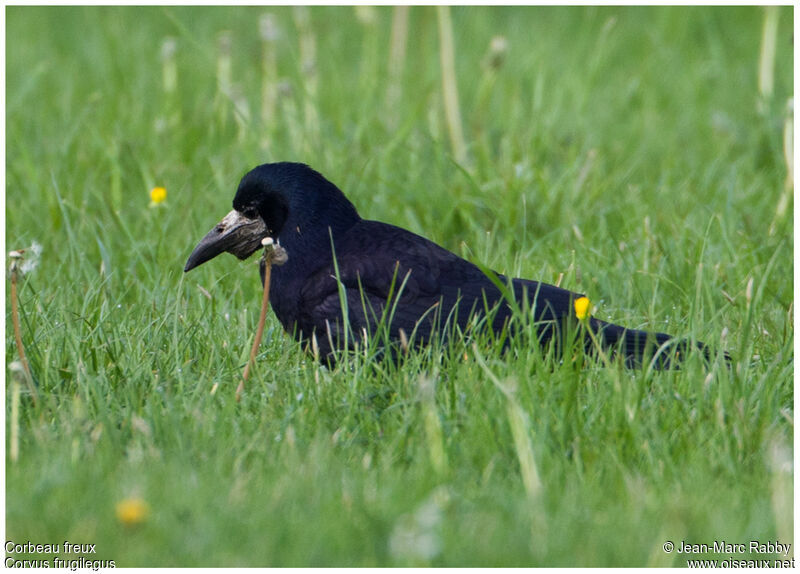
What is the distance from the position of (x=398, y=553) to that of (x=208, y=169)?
3924 millimetres

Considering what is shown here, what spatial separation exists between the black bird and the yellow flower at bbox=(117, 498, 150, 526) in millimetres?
1310

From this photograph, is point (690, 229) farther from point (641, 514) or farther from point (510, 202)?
point (641, 514)

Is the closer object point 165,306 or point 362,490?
point 362,490

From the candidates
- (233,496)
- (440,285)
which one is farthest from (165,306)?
(233,496)

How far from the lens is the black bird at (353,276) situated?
4.01 metres

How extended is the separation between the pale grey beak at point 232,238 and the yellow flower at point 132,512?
187cm

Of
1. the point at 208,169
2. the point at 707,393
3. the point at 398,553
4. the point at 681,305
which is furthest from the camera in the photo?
the point at 208,169

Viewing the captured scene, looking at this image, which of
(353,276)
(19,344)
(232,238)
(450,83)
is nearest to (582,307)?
(353,276)

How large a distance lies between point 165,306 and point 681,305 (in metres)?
1.93

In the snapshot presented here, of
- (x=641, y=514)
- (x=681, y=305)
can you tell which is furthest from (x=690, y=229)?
(x=641, y=514)

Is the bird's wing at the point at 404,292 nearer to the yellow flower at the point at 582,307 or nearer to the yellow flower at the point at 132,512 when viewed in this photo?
the yellow flower at the point at 582,307

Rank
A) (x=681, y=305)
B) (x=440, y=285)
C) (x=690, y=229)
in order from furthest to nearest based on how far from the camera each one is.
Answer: (x=690, y=229) → (x=681, y=305) → (x=440, y=285)

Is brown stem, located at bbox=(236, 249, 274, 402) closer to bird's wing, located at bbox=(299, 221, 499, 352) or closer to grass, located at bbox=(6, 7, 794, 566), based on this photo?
grass, located at bbox=(6, 7, 794, 566)

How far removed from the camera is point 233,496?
2.77 meters
